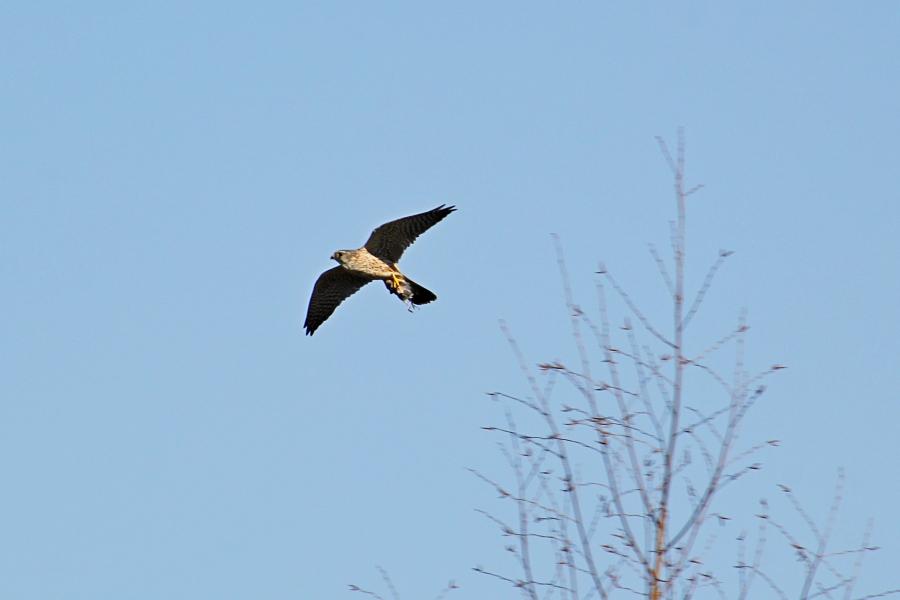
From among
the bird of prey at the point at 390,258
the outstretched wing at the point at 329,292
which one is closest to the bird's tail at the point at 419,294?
the bird of prey at the point at 390,258

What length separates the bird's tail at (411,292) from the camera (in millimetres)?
13000

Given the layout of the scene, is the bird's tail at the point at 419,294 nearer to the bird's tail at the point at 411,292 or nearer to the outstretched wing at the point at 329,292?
the bird's tail at the point at 411,292

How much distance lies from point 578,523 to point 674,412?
0.39 metres

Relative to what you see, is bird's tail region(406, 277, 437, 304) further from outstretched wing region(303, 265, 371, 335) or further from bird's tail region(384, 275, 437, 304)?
outstretched wing region(303, 265, 371, 335)

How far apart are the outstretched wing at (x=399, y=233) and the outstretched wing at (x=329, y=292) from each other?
652 mm

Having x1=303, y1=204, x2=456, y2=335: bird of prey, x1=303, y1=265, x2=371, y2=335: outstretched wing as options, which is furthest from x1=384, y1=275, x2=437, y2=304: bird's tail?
x1=303, y1=265, x2=371, y2=335: outstretched wing

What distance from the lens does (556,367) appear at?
4027 mm

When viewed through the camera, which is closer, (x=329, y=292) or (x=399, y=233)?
(x=399, y=233)

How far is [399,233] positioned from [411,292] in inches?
23.5

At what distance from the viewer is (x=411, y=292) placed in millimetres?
13055

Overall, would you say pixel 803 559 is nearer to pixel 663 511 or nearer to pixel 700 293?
pixel 663 511

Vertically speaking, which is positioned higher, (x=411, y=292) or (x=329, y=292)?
(x=329, y=292)

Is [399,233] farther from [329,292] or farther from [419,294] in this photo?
[329,292]

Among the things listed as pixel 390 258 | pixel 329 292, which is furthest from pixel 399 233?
pixel 329 292
